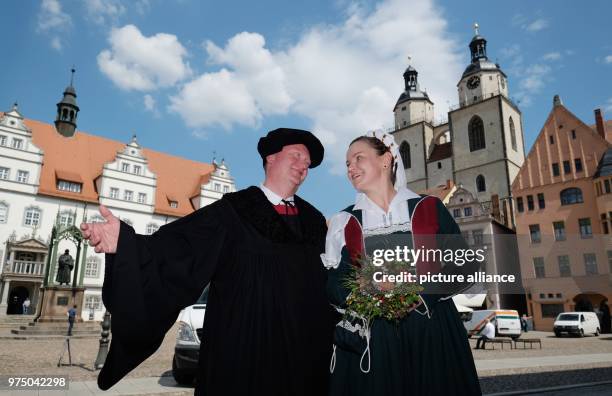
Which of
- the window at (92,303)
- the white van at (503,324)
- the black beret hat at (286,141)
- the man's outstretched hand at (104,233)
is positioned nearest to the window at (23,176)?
the window at (92,303)

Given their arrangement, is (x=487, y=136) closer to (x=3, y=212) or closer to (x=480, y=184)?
(x=480, y=184)

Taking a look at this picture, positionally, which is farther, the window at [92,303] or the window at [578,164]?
the window at [92,303]

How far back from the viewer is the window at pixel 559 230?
3469 centimetres

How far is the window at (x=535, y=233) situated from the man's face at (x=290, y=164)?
124 ft

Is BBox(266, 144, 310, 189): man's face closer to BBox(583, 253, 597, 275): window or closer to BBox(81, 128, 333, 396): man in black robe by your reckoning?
BBox(81, 128, 333, 396): man in black robe

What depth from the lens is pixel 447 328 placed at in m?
2.56

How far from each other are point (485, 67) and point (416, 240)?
62.0m

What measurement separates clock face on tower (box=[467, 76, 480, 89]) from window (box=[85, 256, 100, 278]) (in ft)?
166

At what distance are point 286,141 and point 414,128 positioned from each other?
62.0m

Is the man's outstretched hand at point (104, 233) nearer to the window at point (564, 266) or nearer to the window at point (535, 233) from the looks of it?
the window at point (564, 266)

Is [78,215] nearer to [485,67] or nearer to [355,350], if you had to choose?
[355,350]

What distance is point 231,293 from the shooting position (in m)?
2.88

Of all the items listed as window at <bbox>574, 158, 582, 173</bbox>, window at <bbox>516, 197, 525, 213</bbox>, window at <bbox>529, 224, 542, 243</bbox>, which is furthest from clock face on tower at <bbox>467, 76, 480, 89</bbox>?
window at <bbox>529, 224, 542, 243</bbox>

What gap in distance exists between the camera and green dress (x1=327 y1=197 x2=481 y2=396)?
240cm
